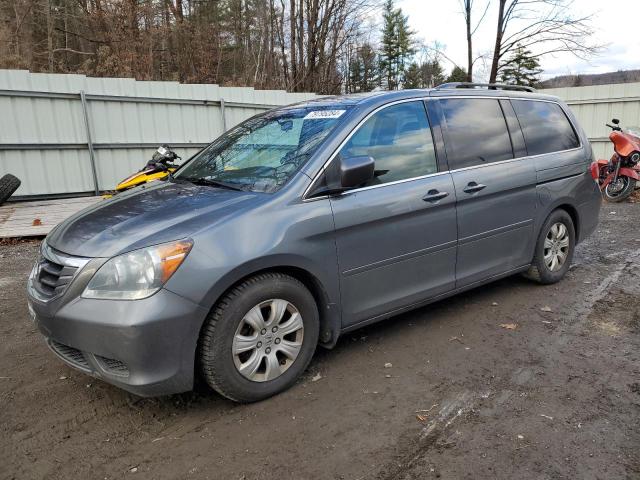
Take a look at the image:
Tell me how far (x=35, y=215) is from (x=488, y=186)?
299 inches

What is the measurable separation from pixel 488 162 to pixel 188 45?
1893 centimetres

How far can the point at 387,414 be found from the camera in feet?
9.12

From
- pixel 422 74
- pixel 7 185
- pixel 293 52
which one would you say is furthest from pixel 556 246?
pixel 422 74

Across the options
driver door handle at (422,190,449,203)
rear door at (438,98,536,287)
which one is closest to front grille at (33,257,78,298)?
driver door handle at (422,190,449,203)

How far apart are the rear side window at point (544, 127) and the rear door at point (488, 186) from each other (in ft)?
0.47

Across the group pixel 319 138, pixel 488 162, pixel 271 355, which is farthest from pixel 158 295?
pixel 488 162

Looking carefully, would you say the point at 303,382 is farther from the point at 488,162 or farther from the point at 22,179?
the point at 22,179

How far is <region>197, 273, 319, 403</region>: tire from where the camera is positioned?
2664mm

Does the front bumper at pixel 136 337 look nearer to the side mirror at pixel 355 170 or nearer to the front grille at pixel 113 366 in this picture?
the front grille at pixel 113 366

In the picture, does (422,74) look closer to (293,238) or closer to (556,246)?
(556,246)

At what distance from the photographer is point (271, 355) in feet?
9.52

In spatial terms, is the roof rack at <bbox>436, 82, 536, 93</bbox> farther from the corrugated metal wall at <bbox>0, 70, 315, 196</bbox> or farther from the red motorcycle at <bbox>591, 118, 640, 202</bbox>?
the corrugated metal wall at <bbox>0, 70, 315, 196</bbox>

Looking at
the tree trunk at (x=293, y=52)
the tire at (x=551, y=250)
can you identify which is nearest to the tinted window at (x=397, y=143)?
the tire at (x=551, y=250)

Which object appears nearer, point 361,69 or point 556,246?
point 556,246
